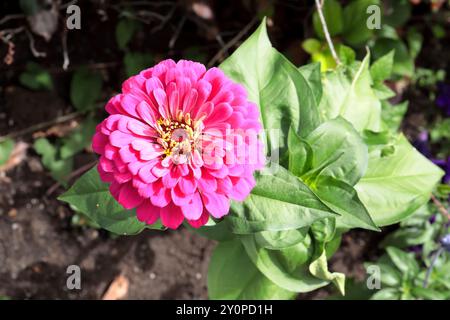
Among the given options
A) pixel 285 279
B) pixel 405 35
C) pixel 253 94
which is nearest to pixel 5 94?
pixel 253 94

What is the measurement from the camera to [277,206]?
950 millimetres

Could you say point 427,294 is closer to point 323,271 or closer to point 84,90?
point 323,271

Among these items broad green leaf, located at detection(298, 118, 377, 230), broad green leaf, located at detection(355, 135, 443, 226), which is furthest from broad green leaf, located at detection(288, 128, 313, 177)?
broad green leaf, located at detection(355, 135, 443, 226)

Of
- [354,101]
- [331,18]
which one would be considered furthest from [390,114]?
[331,18]

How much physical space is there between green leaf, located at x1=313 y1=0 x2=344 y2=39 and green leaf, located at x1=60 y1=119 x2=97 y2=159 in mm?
808

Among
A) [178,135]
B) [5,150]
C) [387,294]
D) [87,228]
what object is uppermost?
[178,135]

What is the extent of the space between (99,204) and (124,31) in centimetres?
84

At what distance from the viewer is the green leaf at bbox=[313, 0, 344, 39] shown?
1.62 metres

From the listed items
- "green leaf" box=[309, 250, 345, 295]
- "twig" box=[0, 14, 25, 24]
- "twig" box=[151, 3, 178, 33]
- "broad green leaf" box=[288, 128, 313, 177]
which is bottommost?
"green leaf" box=[309, 250, 345, 295]

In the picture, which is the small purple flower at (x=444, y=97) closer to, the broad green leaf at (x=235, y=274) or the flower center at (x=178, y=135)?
the broad green leaf at (x=235, y=274)

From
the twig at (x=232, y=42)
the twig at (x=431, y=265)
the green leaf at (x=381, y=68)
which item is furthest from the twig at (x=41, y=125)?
the twig at (x=431, y=265)

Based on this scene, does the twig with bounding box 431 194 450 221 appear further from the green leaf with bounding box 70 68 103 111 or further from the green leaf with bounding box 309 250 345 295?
the green leaf with bounding box 70 68 103 111

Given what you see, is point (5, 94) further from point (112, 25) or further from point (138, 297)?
point (138, 297)

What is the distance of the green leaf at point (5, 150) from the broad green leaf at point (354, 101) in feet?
3.59
